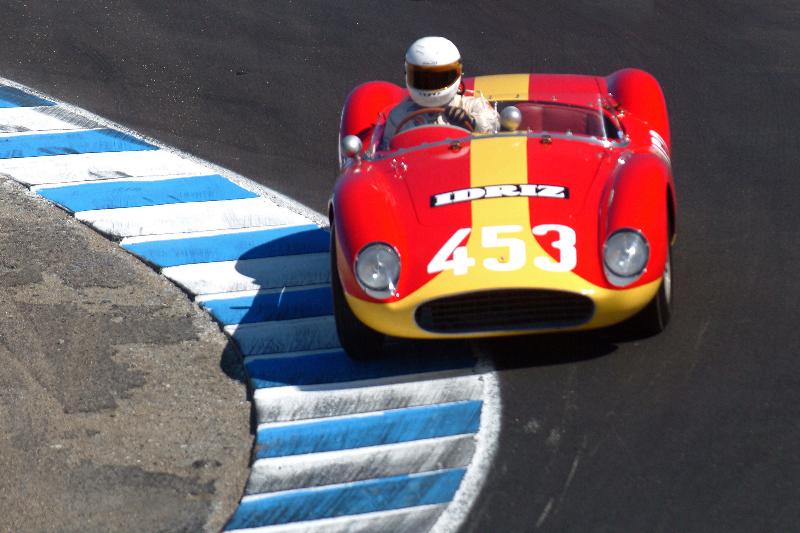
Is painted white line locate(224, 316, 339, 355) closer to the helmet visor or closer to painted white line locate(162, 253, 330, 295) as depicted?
painted white line locate(162, 253, 330, 295)

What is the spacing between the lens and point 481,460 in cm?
552

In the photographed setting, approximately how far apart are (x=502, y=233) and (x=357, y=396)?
0.93 meters

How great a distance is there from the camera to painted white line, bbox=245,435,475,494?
5508 mm

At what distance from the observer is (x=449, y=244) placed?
19.8 feet

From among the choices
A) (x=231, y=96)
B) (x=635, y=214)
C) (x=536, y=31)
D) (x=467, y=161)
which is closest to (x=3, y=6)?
(x=231, y=96)

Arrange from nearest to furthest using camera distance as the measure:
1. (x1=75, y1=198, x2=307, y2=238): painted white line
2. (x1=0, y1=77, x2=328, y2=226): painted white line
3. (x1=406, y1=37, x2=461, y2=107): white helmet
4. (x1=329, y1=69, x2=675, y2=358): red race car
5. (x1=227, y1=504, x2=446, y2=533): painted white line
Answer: (x1=227, y1=504, x2=446, y2=533): painted white line, (x1=329, y1=69, x2=675, y2=358): red race car, (x1=406, y1=37, x2=461, y2=107): white helmet, (x1=75, y1=198, x2=307, y2=238): painted white line, (x1=0, y1=77, x2=328, y2=226): painted white line

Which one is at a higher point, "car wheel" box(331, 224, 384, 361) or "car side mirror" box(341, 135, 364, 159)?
"car side mirror" box(341, 135, 364, 159)

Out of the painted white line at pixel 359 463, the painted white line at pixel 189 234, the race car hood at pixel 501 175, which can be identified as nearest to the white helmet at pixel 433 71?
the race car hood at pixel 501 175

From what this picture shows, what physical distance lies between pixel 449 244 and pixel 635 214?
80 cm

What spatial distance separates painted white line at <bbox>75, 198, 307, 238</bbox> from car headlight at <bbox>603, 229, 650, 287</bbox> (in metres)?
2.63

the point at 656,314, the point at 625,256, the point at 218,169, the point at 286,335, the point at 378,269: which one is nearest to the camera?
the point at 625,256

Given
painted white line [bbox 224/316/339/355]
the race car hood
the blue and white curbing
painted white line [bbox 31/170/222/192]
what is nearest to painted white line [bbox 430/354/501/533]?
the blue and white curbing

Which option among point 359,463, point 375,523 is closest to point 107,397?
point 359,463

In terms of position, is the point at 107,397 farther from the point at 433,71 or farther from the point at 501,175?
the point at 433,71
